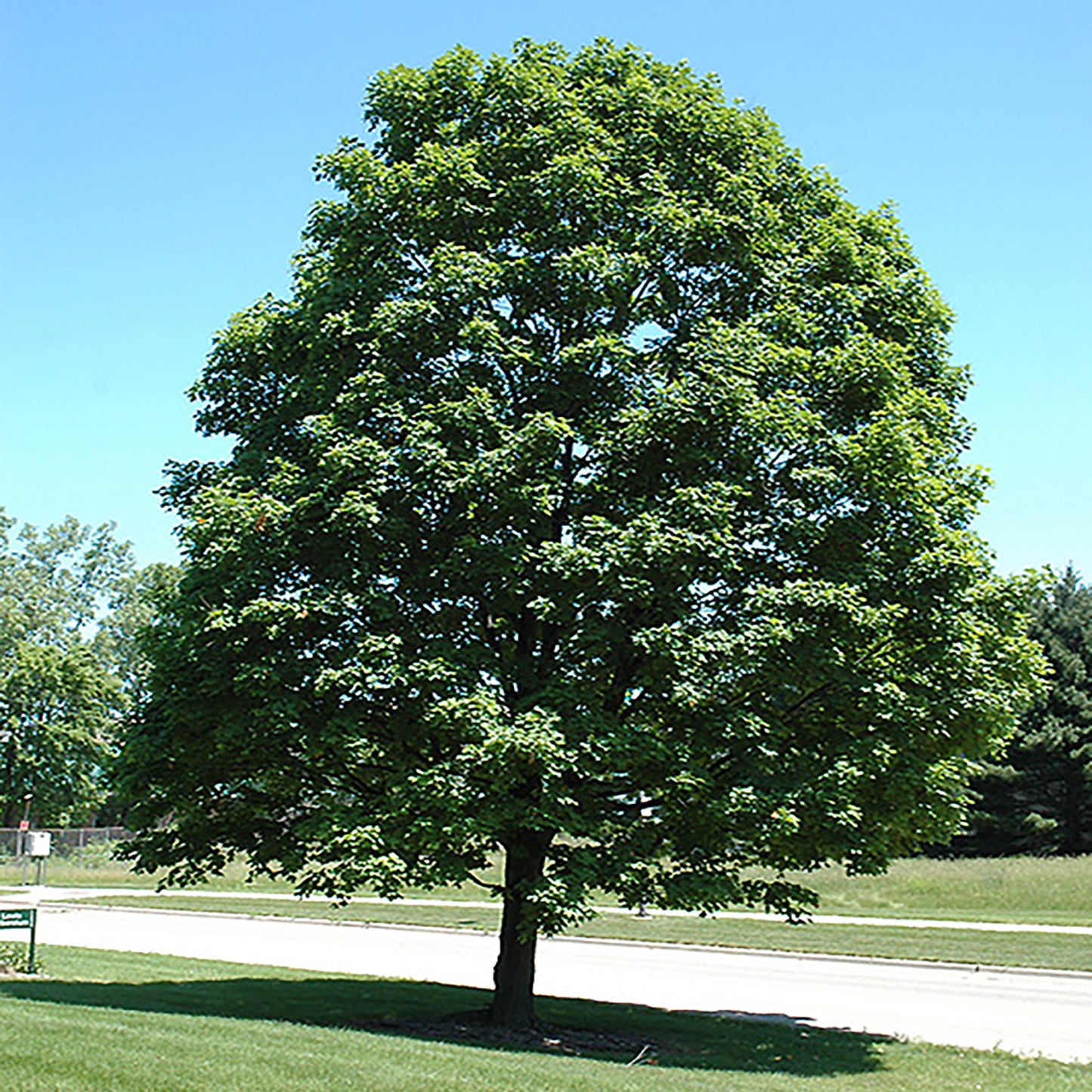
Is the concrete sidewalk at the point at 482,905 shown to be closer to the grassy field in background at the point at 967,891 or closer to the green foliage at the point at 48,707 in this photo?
the grassy field in background at the point at 967,891

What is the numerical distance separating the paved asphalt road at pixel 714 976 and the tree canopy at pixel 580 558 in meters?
4.34

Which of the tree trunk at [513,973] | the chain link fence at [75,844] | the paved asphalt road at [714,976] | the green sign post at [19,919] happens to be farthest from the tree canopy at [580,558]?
the chain link fence at [75,844]

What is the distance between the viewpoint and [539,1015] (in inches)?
658

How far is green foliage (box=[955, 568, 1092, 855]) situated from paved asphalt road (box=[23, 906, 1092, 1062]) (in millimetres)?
34242

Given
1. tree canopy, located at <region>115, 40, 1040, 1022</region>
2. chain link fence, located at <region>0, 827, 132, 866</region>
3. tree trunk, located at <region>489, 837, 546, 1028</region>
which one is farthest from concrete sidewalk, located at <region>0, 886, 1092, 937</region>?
chain link fence, located at <region>0, 827, 132, 866</region>

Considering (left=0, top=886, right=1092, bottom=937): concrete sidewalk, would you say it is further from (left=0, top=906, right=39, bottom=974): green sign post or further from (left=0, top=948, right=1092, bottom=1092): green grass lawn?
(left=0, top=948, right=1092, bottom=1092): green grass lawn

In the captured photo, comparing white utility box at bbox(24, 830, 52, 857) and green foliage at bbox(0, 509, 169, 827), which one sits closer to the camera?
white utility box at bbox(24, 830, 52, 857)

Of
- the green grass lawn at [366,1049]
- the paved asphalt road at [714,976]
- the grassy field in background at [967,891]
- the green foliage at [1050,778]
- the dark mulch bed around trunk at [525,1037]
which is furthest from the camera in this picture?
the green foliage at [1050,778]

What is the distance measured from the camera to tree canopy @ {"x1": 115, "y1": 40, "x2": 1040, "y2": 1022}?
13.2 metres

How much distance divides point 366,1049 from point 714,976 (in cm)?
1297

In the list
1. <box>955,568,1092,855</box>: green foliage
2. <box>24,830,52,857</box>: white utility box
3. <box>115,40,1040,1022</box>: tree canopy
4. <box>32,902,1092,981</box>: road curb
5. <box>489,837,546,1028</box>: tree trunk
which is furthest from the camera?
<box>955,568,1092,855</box>: green foliage

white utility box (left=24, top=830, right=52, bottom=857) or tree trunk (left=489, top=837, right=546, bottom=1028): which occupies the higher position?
tree trunk (left=489, top=837, right=546, bottom=1028)

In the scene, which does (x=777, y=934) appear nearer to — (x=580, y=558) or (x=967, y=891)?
(x=967, y=891)

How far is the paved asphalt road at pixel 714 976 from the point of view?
56.0 feet
